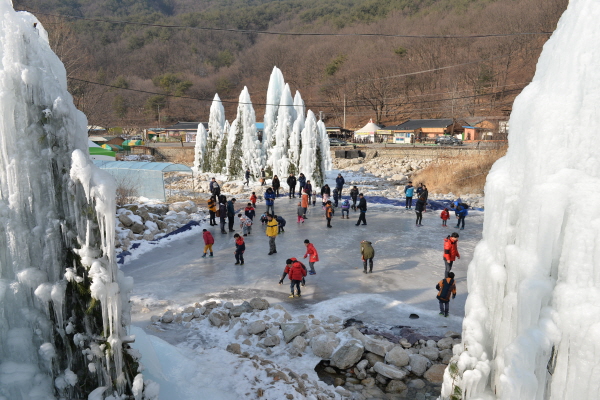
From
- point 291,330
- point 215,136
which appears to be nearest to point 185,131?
point 215,136

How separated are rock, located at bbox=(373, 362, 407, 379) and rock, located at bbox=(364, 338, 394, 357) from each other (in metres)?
0.27

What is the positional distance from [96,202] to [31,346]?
175cm

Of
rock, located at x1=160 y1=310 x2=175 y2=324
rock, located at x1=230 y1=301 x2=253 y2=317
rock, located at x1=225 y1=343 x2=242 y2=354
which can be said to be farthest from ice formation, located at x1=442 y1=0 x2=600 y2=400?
rock, located at x1=160 y1=310 x2=175 y2=324

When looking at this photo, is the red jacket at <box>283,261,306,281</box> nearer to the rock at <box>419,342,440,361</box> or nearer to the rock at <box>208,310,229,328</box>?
the rock at <box>208,310,229,328</box>

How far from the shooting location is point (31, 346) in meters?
4.45

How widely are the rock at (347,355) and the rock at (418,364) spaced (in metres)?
0.82

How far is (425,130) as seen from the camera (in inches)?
1869

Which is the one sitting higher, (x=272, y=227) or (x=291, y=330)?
(x=272, y=227)

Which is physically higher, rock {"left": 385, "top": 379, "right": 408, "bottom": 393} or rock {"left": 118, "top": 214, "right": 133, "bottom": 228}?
rock {"left": 118, "top": 214, "right": 133, "bottom": 228}

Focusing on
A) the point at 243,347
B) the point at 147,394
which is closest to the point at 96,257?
the point at 147,394

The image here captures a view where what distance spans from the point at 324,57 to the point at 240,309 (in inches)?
3200

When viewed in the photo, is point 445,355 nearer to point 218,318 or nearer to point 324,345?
point 324,345

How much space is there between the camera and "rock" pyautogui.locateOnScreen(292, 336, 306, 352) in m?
6.95

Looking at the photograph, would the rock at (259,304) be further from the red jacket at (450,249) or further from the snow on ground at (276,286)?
the red jacket at (450,249)
